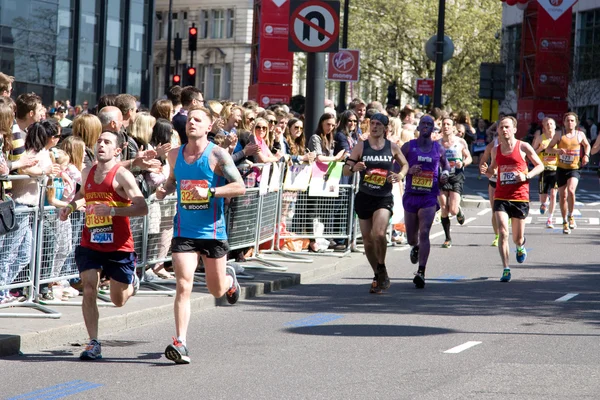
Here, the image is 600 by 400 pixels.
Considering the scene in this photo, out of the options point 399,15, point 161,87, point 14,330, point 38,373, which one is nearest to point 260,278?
point 14,330

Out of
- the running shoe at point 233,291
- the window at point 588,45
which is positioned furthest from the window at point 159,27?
the running shoe at point 233,291

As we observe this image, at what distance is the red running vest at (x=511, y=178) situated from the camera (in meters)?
14.7

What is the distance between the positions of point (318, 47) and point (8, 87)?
5597mm

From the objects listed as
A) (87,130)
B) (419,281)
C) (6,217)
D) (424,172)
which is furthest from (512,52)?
(6,217)

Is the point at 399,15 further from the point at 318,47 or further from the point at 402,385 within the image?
the point at 402,385

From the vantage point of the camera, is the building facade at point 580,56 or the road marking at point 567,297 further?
the building facade at point 580,56

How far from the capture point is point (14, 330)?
9508mm

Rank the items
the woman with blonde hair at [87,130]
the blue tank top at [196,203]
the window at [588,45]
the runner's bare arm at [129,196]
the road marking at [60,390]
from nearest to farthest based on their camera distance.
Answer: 1. the road marking at [60,390]
2. the runner's bare arm at [129,196]
3. the blue tank top at [196,203]
4. the woman with blonde hair at [87,130]
5. the window at [588,45]

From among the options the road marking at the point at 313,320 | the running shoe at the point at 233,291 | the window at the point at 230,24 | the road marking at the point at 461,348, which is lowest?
the road marking at the point at 313,320

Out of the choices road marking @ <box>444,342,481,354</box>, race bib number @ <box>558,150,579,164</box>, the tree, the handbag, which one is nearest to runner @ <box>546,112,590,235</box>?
race bib number @ <box>558,150,579,164</box>

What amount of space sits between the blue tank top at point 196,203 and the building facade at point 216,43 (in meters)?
85.9

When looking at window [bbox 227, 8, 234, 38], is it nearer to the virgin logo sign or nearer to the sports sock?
the virgin logo sign

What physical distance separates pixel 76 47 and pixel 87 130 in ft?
134

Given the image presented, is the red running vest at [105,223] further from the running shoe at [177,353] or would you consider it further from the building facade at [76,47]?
the building facade at [76,47]
